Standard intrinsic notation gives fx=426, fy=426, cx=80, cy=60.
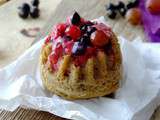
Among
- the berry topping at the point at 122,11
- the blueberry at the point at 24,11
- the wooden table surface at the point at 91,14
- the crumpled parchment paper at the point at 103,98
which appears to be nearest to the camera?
the crumpled parchment paper at the point at 103,98

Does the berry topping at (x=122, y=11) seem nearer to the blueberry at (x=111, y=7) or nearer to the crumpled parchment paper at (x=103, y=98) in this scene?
the blueberry at (x=111, y=7)

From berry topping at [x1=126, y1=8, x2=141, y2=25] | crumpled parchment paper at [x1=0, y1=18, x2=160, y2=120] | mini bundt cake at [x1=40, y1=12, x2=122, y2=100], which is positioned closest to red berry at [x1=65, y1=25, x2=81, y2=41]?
mini bundt cake at [x1=40, y1=12, x2=122, y2=100]

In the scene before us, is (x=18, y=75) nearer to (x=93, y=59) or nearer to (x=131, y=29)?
(x=93, y=59)

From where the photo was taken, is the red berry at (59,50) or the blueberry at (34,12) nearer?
the red berry at (59,50)

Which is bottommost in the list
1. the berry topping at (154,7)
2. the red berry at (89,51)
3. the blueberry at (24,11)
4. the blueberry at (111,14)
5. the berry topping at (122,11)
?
the berry topping at (154,7)

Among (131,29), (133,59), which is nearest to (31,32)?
(131,29)

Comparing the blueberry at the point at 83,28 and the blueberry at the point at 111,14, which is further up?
the blueberry at the point at 83,28

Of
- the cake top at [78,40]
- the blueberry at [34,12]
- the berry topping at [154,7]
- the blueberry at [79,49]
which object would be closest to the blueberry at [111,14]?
the berry topping at [154,7]
